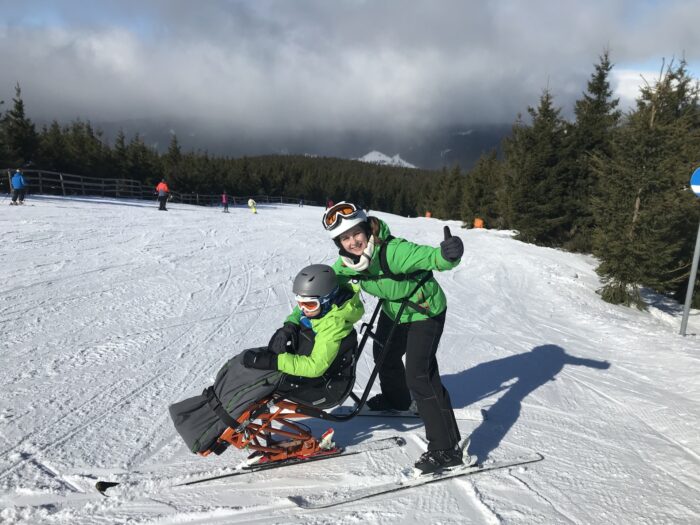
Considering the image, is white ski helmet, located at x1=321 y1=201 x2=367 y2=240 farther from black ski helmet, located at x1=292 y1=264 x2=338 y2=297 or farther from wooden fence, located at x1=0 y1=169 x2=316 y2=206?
wooden fence, located at x1=0 y1=169 x2=316 y2=206

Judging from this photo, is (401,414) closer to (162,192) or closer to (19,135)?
(162,192)

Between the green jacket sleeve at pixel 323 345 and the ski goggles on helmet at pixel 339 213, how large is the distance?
0.65 m

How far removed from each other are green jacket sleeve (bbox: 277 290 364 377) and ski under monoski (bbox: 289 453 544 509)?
2.95 feet

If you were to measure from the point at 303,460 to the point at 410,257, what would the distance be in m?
1.89

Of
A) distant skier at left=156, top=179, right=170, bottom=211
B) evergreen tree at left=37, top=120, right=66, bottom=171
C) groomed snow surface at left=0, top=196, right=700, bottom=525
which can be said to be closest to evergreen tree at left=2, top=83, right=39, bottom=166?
evergreen tree at left=37, top=120, right=66, bottom=171

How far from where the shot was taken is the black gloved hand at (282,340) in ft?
10.5

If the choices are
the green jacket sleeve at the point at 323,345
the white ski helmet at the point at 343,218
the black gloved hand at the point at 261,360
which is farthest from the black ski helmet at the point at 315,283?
the black gloved hand at the point at 261,360

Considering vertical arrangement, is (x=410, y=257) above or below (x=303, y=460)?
above

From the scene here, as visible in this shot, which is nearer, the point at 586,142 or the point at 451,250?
the point at 451,250

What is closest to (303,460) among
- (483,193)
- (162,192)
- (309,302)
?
(309,302)

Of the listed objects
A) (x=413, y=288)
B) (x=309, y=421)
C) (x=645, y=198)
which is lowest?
(x=309, y=421)

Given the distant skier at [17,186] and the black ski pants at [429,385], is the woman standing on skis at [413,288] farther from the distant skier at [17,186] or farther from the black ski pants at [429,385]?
the distant skier at [17,186]

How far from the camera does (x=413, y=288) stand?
3.50m

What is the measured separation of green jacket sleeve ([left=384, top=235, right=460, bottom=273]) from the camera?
3230 mm
